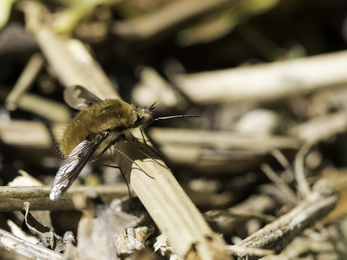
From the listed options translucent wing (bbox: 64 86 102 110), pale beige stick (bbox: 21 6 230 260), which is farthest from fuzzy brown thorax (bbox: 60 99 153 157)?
translucent wing (bbox: 64 86 102 110)

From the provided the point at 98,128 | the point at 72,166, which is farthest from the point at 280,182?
the point at 72,166

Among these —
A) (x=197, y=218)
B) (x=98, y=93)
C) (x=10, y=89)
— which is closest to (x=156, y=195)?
(x=197, y=218)

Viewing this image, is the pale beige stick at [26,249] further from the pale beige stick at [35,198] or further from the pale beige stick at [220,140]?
the pale beige stick at [220,140]

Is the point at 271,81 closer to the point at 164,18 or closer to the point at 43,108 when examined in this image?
the point at 164,18

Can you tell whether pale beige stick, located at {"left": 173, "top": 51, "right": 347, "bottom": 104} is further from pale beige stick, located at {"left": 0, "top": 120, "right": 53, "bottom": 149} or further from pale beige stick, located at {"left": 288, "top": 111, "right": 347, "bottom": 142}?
pale beige stick, located at {"left": 0, "top": 120, "right": 53, "bottom": 149}

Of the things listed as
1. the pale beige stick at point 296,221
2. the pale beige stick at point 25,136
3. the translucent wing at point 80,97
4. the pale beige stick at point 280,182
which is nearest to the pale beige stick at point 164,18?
the translucent wing at point 80,97

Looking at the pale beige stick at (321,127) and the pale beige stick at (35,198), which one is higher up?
the pale beige stick at (321,127)
